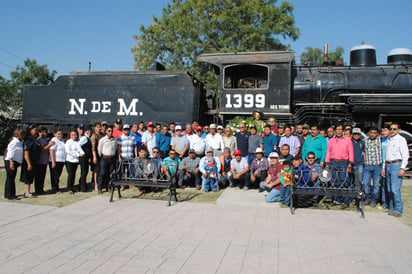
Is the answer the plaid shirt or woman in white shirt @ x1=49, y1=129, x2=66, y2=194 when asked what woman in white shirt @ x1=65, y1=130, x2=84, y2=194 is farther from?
the plaid shirt

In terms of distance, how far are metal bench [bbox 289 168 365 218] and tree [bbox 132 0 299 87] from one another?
16436mm

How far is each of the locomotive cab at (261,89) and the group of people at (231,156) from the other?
1.11 meters

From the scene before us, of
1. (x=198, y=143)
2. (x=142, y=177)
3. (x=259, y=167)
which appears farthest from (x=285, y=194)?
(x=142, y=177)

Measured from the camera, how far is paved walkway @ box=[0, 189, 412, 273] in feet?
12.0

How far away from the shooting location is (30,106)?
12.5m

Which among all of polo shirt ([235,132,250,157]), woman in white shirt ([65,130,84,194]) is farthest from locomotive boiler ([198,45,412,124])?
woman in white shirt ([65,130,84,194])

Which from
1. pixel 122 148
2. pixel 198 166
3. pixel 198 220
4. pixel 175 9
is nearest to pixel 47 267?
pixel 198 220

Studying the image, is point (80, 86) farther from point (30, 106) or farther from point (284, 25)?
point (284, 25)

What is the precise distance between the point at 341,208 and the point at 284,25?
63.1 feet

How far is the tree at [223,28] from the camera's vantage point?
22188 millimetres

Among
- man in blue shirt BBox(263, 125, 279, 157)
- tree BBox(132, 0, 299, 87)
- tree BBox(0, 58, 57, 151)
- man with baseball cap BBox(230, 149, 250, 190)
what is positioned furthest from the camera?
tree BBox(132, 0, 299, 87)

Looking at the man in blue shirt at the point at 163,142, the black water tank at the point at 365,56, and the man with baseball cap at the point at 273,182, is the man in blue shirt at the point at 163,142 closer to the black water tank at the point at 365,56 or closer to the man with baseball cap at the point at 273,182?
the man with baseball cap at the point at 273,182

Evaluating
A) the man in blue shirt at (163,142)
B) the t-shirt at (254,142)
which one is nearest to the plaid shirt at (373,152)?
the t-shirt at (254,142)

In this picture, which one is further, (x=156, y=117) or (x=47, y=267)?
(x=156, y=117)
